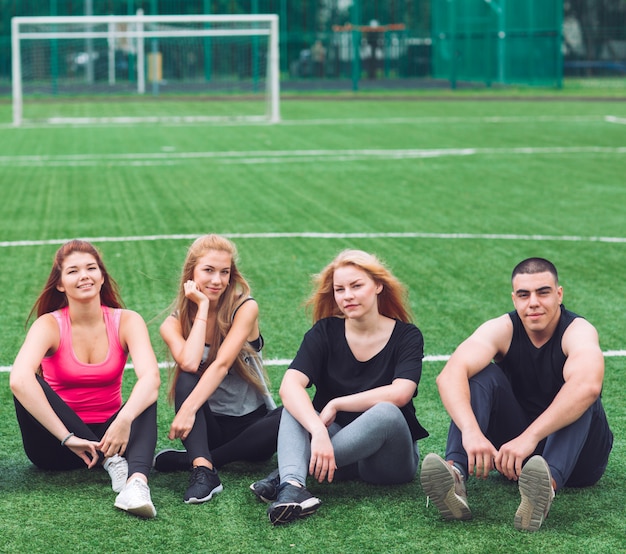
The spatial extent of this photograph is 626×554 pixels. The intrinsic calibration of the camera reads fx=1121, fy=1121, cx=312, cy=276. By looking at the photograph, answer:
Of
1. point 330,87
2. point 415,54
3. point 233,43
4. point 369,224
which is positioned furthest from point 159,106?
point 369,224

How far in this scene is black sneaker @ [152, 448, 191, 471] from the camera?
17.0ft

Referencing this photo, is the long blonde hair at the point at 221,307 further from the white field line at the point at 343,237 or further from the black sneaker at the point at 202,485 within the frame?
the white field line at the point at 343,237

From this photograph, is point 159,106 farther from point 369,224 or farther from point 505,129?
point 369,224

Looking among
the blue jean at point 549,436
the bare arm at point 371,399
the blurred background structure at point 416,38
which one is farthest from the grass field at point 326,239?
the blurred background structure at point 416,38

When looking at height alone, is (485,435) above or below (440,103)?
below

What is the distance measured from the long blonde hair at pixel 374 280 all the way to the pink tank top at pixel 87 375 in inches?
36.9

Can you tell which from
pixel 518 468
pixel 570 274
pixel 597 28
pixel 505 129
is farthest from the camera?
pixel 597 28

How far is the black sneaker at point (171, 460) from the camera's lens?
5.17 m

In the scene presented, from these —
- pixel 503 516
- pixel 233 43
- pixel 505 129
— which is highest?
pixel 233 43

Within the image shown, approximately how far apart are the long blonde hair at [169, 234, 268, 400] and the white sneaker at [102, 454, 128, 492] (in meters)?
0.49

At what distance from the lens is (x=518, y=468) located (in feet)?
14.7

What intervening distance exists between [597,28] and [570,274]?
38355 mm

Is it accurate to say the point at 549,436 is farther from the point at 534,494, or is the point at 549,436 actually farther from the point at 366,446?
the point at 366,446

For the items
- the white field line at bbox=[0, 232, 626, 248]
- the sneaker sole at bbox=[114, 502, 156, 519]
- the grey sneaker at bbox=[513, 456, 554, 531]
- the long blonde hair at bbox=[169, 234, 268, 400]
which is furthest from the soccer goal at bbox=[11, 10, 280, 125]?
the grey sneaker at bbox=[513, 456, 554, 531]
